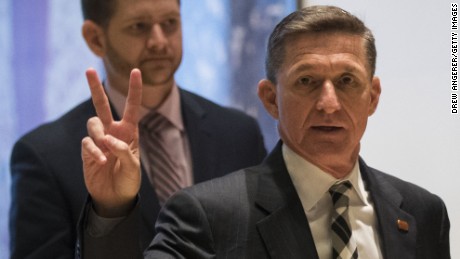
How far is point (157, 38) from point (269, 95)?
71 centimetres

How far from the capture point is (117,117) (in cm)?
294

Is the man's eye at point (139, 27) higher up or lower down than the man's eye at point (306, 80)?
lower down

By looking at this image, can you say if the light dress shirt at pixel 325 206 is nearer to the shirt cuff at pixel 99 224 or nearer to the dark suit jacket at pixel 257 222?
the dark suit jacket at pixel 257 222

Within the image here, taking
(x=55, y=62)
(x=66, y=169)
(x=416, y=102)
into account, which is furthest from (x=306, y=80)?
(x=416, y=102)

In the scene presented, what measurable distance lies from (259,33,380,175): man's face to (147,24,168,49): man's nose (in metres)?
0.78

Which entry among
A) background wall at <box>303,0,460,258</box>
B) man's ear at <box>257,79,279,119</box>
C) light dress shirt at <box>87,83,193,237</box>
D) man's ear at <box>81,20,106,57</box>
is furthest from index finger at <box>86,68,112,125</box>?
background wall at <box>303,0,460,258</box>

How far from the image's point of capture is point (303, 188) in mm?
2209

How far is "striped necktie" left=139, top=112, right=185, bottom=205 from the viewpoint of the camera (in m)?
2.92

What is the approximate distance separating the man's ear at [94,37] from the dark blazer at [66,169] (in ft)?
0.69

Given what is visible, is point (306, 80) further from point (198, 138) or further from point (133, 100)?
point (198, 138)

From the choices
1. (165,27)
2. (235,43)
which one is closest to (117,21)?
(165,27)

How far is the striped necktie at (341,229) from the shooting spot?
2.10 meters

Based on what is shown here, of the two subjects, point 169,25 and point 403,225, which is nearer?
point 403,225

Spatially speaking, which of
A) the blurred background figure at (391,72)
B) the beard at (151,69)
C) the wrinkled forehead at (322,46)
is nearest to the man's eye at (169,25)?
the beard at (151,69)
